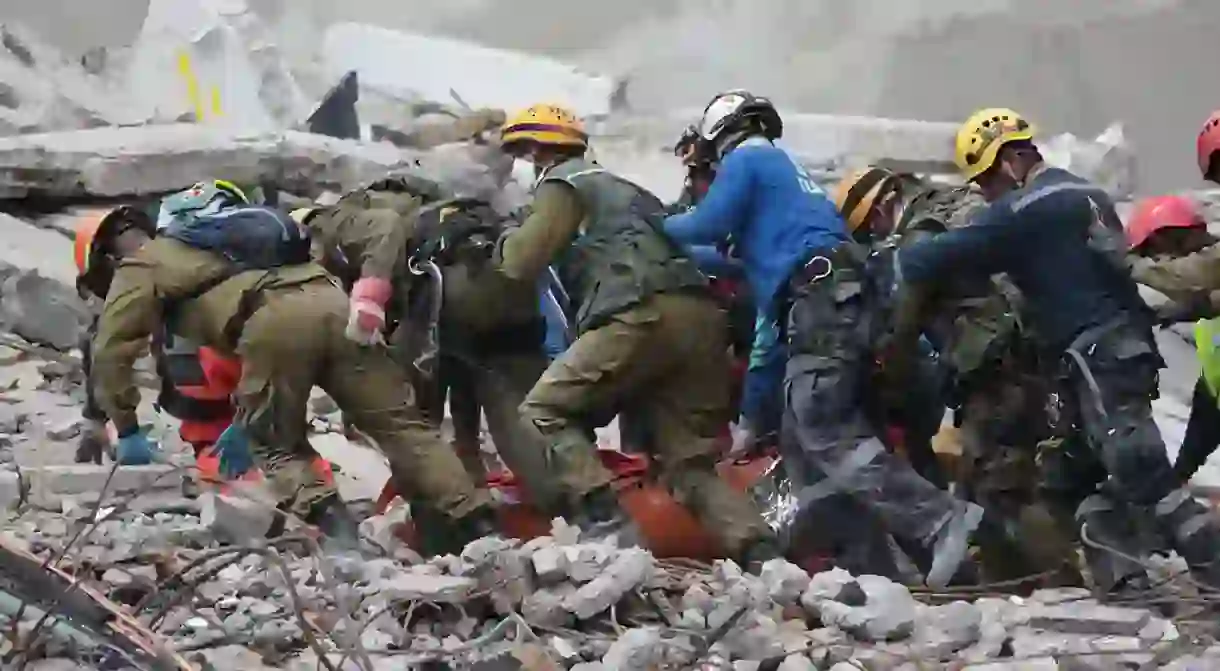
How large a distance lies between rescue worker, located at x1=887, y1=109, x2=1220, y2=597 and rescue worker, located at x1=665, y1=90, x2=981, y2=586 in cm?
31

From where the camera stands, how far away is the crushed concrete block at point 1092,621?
10.9ft

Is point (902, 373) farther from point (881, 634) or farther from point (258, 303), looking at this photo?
point (258, 303)

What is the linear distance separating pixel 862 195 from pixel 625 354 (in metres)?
1.12

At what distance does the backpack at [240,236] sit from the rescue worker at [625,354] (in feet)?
2.13

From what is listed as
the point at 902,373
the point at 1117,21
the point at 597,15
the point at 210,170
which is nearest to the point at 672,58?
the point at 597,15

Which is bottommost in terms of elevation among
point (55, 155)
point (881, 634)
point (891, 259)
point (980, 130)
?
point (55, 155)

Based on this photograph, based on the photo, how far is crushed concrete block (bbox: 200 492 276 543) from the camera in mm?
3684

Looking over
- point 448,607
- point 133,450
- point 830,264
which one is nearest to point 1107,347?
point 830,264

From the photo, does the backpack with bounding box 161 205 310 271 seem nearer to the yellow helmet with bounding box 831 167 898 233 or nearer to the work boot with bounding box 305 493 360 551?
the work boot with bounding box 305 493 360 551

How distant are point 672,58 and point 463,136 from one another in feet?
9.18

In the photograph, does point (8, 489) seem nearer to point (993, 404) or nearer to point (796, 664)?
point (796, 664)

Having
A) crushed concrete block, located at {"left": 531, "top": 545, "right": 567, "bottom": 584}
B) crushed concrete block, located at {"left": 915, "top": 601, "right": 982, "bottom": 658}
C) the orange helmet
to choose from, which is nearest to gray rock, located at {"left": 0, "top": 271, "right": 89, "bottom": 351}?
the orange helmet

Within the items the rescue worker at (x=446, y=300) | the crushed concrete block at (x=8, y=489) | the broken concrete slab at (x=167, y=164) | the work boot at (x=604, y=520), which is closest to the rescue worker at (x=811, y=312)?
the work boot at (x=604, y=520)

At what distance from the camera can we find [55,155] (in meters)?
8.36
